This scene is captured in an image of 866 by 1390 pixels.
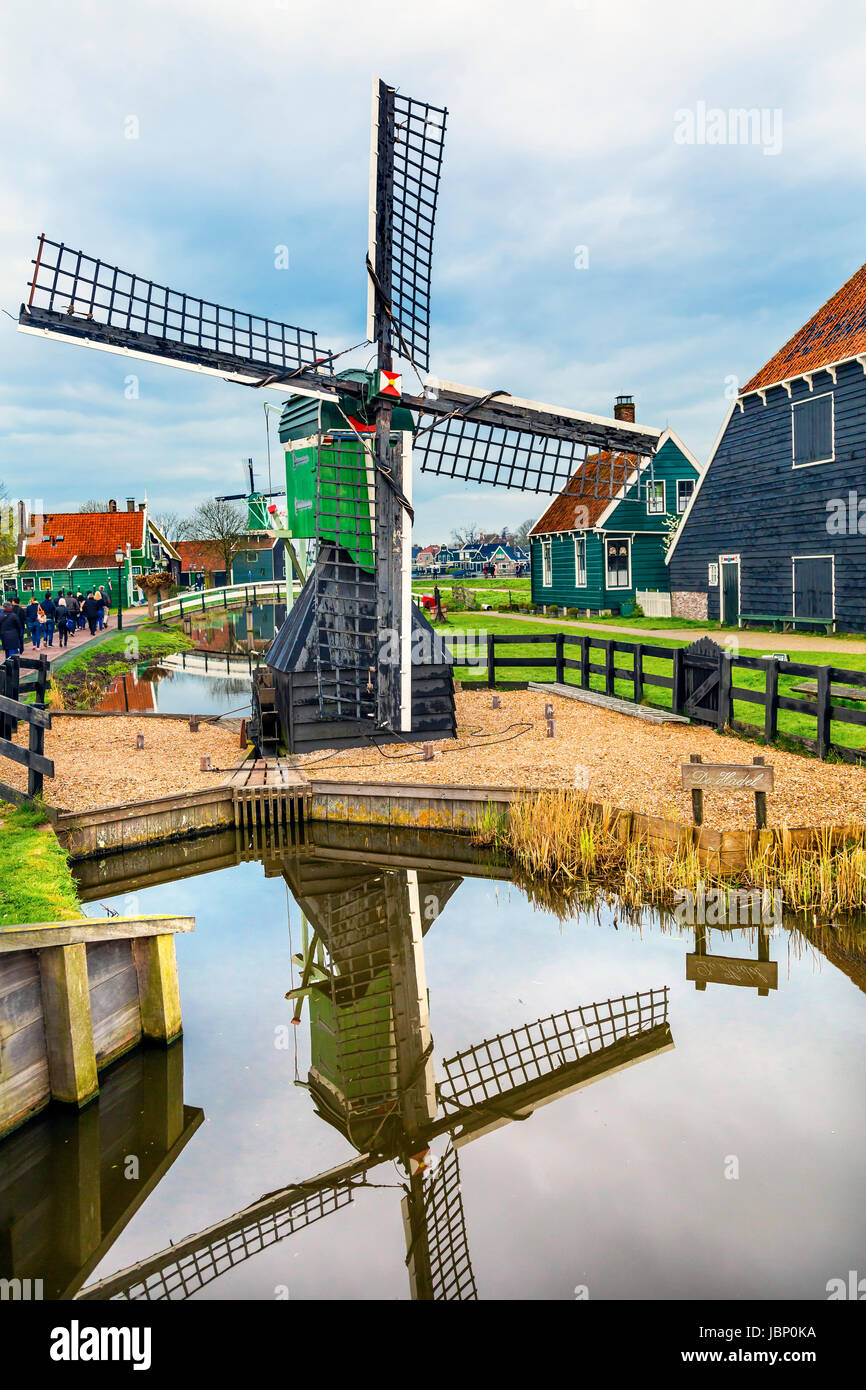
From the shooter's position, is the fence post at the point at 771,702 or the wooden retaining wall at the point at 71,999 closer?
the wooden retaining wall at the point at 71,999

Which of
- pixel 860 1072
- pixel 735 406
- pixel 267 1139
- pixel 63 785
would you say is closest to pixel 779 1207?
pixel 860 1072

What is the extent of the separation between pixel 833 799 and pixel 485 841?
3.65 meters

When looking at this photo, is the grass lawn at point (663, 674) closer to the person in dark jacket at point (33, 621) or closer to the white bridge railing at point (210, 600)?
the person in dark jacket at point (33, 621)

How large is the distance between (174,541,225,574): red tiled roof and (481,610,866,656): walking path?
4726 centimetres

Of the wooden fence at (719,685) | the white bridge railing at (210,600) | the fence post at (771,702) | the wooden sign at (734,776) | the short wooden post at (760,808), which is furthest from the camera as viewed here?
the white bridge railing at (210,600)

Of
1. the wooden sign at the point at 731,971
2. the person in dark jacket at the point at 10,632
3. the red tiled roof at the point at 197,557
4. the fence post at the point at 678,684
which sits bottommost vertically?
the wooden sign at the point at 731,971

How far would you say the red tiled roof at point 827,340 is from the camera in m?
20.9

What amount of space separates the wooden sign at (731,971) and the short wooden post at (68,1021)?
439 centimetres

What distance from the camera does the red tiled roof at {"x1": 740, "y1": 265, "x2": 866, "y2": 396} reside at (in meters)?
20.9

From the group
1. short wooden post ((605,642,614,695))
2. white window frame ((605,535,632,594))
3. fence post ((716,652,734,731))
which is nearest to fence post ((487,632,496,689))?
short wooden post ((605,642,614,695))

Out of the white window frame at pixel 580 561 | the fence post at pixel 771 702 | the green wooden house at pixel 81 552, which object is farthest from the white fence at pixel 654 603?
the green wooden house at pixel 81 552

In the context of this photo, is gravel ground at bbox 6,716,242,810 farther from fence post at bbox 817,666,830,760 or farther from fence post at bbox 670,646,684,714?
fence post at bbox 817,666,830,760

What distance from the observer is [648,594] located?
108 ft

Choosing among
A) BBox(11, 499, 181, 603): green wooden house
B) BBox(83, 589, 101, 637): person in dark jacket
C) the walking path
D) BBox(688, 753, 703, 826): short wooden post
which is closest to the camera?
BBox(688, 753, 703, 826): short wooden post
